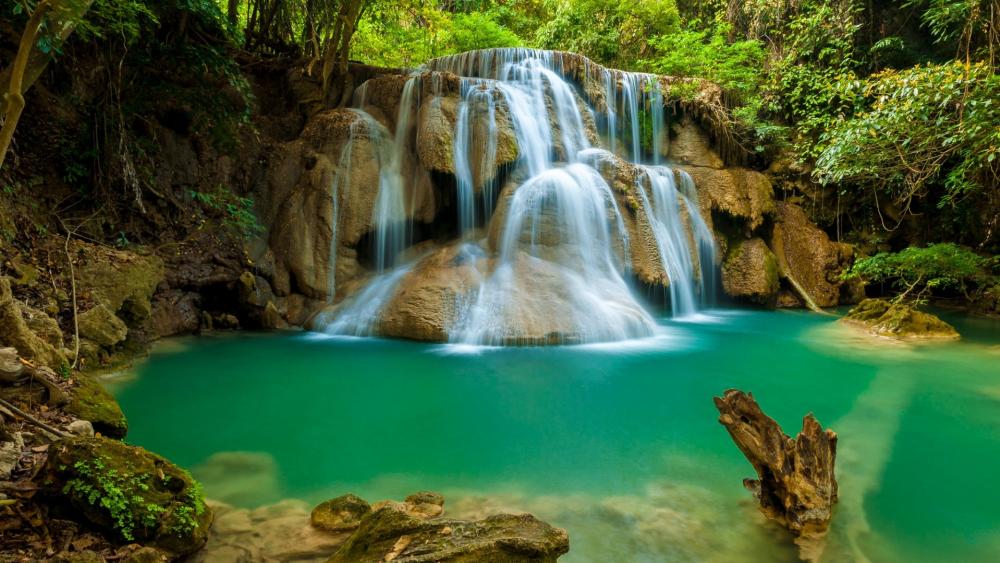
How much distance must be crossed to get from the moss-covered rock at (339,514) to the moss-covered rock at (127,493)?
0.55m

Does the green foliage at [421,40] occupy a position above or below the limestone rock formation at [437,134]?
above

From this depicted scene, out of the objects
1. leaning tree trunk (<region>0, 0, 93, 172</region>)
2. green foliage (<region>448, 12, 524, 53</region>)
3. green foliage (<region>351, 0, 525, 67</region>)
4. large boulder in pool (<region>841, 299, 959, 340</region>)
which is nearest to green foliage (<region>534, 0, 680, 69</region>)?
green foliage (<region>351, 0, 525, 67</region>)

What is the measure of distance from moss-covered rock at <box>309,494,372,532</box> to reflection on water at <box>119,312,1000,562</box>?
1.51ft

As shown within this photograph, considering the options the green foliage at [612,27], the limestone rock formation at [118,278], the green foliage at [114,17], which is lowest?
the limestone rock formation at [118,278]

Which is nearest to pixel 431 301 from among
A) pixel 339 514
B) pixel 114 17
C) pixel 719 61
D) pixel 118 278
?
pixel 118 278

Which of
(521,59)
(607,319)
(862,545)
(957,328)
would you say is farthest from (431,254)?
(957,328)

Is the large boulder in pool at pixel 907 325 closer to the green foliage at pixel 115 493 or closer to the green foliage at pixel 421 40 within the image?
the green foliage at pixel 115 493

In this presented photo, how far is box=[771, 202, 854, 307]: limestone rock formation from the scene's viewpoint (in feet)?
41.9

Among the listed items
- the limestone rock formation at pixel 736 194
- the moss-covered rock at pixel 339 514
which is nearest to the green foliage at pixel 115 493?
the moss-covered rock at pixel 339 514

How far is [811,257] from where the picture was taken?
13078 mm

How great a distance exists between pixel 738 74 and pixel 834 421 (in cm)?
1234

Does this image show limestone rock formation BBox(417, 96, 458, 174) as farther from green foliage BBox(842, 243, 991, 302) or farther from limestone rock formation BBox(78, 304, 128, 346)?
green foliage BBox(842, 243, 991, 302)

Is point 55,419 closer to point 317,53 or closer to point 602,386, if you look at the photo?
point 602,386

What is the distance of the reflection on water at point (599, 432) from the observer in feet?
10.5
